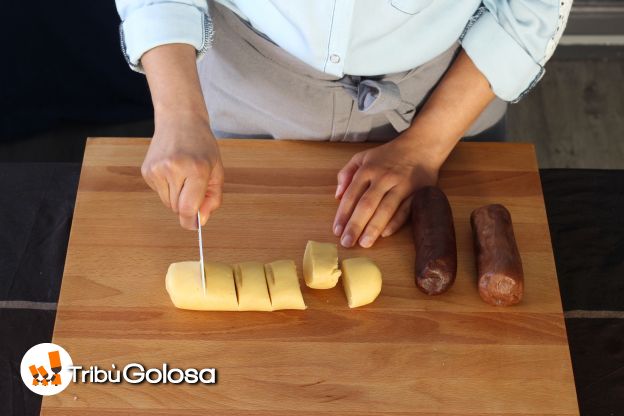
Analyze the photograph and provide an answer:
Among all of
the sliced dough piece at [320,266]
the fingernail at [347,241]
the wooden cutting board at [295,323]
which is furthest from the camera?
the fingernail at [347,241]

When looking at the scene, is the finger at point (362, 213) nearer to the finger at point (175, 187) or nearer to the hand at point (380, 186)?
the hand at point (380, 186)

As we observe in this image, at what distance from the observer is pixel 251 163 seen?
5.60 ft

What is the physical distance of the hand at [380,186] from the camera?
1.58 metres

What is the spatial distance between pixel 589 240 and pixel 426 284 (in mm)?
551

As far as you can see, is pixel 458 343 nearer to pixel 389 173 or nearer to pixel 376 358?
pixel 376 358

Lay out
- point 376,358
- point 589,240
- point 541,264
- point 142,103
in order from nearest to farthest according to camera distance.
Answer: point 376,358, point 541,264, point 589,240, point 142,103

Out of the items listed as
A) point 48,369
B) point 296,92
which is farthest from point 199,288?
point 296,92

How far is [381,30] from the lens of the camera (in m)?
1.55

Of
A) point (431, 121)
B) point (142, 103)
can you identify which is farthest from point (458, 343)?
point (142, 103)

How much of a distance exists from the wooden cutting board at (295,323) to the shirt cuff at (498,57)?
21 cm

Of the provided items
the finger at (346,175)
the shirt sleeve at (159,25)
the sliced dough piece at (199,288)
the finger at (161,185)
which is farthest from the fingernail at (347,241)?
the shirt sleeve at (159,25)

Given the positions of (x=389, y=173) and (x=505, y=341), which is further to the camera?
(x=389, y=173)

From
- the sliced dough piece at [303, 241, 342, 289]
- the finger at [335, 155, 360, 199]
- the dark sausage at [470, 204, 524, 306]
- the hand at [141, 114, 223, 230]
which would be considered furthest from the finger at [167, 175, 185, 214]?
the dark sausage at [470, 204, 524, 306]

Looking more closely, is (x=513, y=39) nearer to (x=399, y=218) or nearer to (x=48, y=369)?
(x=399, y=218)
